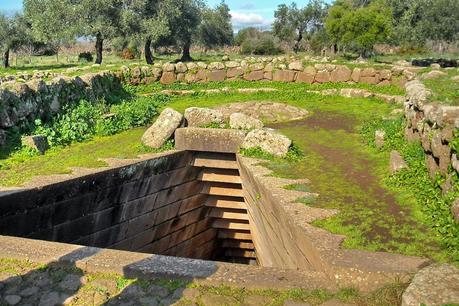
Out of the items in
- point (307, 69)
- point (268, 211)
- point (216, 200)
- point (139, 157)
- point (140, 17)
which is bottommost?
point (216, 200)

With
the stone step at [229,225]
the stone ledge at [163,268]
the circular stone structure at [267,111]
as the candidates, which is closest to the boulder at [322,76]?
the circular stone structure at [267,111]

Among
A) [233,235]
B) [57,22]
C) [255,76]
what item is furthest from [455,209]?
[57,22]

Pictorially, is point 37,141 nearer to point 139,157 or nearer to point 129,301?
point 139,157

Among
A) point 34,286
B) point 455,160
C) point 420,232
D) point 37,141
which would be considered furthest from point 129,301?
point 37,141

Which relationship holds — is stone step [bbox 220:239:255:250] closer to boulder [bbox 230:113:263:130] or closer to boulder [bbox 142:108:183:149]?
boulder [bbox 230:113:263:130]

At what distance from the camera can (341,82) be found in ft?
62.4

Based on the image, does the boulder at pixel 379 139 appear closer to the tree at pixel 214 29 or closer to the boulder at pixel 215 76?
the boulder at pixel 215 76

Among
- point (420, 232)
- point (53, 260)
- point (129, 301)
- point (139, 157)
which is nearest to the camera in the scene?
point (129, 301)

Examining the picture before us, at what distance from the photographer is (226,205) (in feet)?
39.1

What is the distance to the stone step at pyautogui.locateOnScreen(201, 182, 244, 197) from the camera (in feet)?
37.6

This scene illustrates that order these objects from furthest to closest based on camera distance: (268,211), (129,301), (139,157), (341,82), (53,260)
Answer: (341,82) → (139,157) → (268,211) → (53,260) → (129,301)

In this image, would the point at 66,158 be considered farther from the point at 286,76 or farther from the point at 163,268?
the point at 286,76

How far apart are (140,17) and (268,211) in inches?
973

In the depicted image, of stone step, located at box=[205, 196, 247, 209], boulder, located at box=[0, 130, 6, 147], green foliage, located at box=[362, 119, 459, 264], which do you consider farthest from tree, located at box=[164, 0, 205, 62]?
green foliage, located at box=[362, 119, 459, 264]
